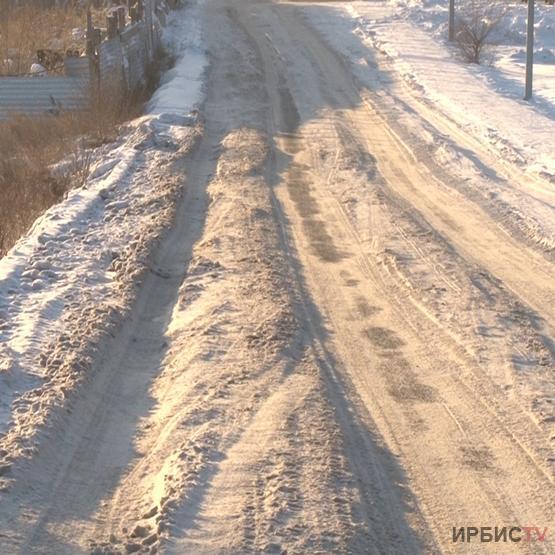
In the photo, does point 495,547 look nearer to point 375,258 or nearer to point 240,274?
point 240,274

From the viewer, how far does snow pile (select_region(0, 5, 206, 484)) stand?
6.41 meters

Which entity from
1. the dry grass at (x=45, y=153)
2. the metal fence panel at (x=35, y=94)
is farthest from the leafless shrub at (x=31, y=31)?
the dry grass at (x=45, y=153)

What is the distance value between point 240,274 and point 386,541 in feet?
13.8

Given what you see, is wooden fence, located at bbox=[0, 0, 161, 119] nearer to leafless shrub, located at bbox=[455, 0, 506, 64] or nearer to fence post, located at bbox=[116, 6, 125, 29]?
fence post, located at bbox=[116, 6, 125, 29]

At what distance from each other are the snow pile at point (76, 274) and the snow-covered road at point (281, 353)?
28 mm

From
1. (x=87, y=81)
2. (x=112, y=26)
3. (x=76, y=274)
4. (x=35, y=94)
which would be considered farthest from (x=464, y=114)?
(x=76, y=274)

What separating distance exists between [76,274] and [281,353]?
7.64 feet

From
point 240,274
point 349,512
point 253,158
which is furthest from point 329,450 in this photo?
point 253,158

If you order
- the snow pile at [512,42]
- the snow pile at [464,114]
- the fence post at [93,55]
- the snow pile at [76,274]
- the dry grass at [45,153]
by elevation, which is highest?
the fence post at [93,55]

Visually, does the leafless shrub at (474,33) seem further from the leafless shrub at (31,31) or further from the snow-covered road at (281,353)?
the snow-covered road at (281,353)

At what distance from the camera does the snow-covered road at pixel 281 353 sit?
520 centimetres

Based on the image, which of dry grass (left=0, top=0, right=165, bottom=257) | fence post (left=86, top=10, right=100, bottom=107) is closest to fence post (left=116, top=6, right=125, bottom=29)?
dry grass (left=0, top=0, right=165, bottom=257)

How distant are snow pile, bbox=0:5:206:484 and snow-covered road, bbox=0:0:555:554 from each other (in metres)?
0.03

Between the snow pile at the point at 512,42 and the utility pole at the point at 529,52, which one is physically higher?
the utility pole at the point at 529,52
